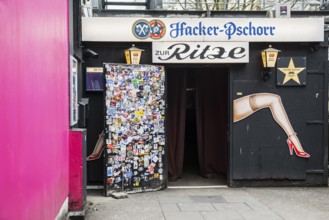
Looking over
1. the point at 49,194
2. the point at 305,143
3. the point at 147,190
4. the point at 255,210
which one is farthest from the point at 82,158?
the point at 305,143

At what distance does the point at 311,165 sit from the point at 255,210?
264cm

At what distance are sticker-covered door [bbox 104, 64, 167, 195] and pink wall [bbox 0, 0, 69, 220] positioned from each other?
242 cm

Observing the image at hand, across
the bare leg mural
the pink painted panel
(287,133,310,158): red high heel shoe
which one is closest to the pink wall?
the pink painted panel

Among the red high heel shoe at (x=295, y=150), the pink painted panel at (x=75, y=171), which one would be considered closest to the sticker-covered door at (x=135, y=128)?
the pink painted panel at (x=75, y=171)

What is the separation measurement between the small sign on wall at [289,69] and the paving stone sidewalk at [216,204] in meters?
2.25

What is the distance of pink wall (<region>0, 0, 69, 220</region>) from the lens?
116 inches

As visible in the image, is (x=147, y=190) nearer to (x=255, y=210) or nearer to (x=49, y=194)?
(x=255, y=210)

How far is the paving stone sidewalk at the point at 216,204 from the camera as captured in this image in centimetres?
705

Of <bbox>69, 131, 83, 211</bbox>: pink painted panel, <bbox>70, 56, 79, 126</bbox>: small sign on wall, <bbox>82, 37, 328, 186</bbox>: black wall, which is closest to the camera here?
<bbox>69, 131, 83, 211</bbox>: pink painted panel

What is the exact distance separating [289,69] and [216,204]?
340 cm

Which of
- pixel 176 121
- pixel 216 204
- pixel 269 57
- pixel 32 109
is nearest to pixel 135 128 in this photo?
pixel 176 121

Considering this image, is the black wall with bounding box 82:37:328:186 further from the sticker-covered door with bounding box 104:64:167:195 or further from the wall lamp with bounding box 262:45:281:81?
the sticker-covered door with bounding box 104:64:167:195

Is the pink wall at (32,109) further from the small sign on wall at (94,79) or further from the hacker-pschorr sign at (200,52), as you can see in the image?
the hacker-pschorr sign at (200,52)

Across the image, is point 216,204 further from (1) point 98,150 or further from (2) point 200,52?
(2) point 200,52
